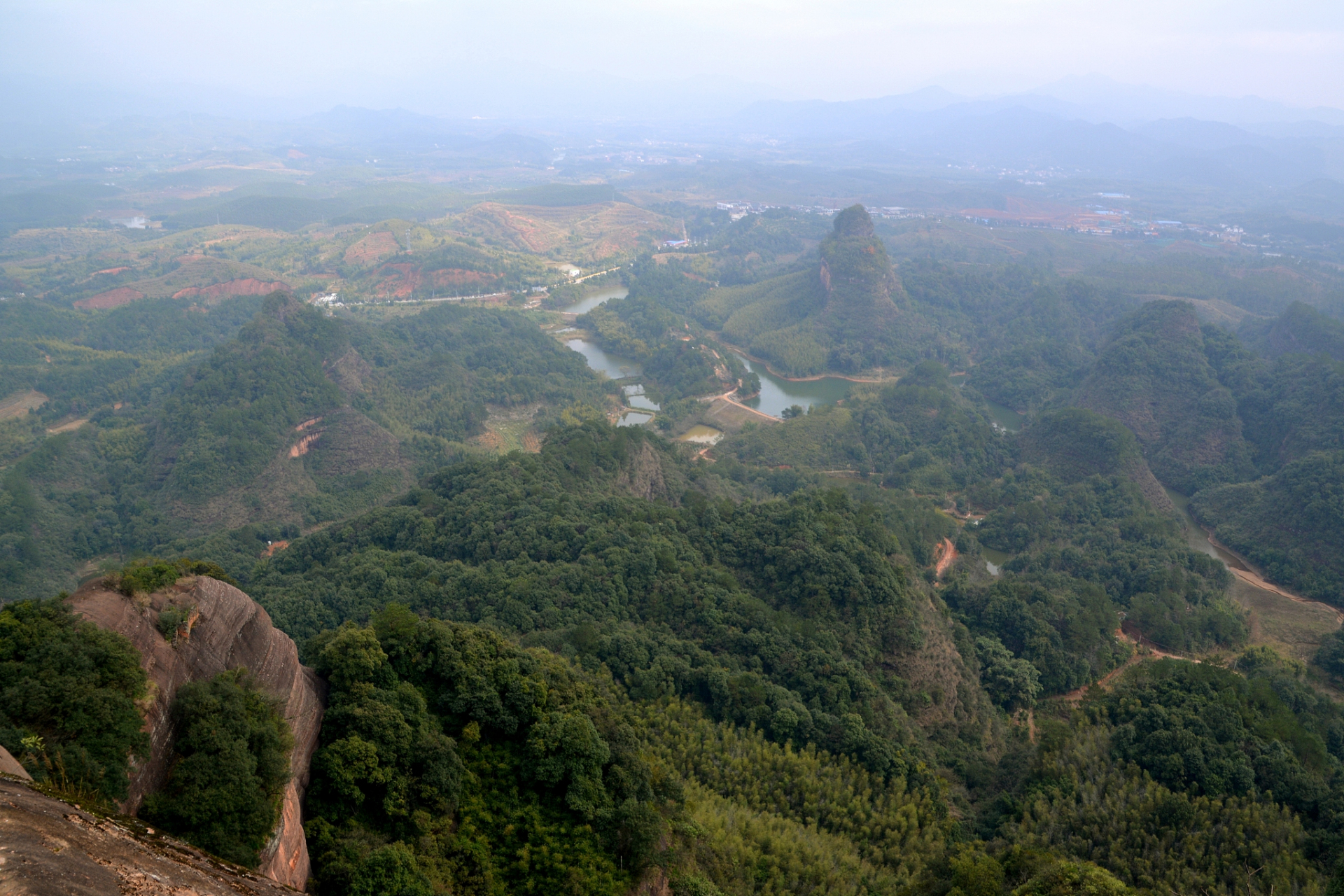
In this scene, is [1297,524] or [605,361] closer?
[1297,524]

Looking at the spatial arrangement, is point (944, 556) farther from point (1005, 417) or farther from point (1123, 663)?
point (1005, 417)

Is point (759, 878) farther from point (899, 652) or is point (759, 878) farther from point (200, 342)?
point (200, 342)

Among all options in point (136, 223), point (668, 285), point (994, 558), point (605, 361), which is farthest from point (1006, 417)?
point (136, 223)

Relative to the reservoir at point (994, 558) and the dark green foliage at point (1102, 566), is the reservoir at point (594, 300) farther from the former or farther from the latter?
the reservoir at point (994, 558)

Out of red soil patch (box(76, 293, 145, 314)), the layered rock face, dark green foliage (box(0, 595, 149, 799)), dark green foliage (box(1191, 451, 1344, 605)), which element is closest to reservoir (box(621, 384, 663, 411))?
dark green foliage (box(1191, 451, 1344, 605))

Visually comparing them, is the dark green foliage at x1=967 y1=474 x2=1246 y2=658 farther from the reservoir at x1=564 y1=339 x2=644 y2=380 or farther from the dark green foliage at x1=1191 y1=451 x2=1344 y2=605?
the reservoir at x1=564 y1=339 x2=644 y2=380

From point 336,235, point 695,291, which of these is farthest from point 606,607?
point 336,235
